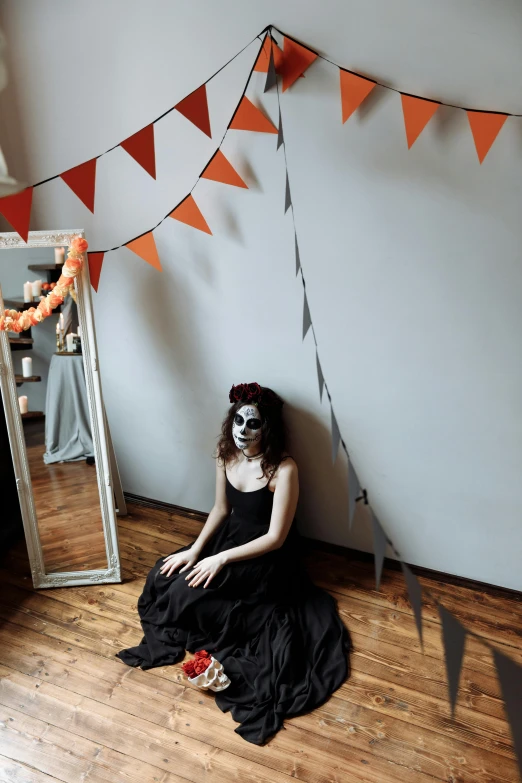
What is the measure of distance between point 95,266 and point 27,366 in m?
0.53

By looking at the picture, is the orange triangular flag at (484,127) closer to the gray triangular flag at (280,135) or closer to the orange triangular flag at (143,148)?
the gray triangular flag at (280,135)

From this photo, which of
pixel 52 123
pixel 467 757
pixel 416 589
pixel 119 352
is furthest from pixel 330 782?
pixel 52 123

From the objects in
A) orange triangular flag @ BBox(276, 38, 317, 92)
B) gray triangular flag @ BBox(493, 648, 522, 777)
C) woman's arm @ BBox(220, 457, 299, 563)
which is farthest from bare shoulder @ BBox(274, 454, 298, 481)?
gray triangular flag @ BBox(493, 648, 522, 777)

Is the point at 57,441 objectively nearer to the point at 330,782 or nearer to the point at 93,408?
the point at 93,408

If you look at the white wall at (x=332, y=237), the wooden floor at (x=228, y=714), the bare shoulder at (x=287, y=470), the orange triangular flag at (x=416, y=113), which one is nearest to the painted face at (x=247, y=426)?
the bare shoulder at (x=287, y=470)

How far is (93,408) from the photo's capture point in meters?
2.37

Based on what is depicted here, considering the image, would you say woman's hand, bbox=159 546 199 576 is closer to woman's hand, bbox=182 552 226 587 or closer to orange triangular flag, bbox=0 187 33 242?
woman's hand, bbox=182 552 226 587

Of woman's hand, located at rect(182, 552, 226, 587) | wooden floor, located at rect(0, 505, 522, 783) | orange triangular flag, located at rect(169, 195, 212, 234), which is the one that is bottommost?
wooden floor, located at rect(0, 505, 522, 783)

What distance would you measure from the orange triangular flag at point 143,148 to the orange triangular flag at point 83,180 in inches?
6.1

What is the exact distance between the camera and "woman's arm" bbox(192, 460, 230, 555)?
2398 mm

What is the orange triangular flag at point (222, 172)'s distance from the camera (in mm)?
2205

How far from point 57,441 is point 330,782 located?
5.01 feet

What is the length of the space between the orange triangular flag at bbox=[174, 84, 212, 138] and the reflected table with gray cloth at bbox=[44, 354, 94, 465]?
0.98 meters

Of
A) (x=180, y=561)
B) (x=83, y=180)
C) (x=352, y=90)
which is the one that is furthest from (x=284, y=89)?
(x=180, y=561)
